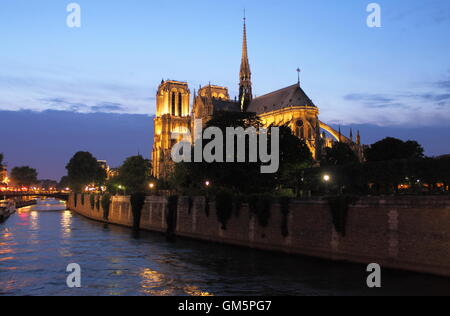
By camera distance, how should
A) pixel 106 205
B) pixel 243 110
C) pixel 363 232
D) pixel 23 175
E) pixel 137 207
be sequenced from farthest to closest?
pixel 23 175 < pixel 243 110 < pixel 106 205 < pixel 137 207 < pixel 363 232

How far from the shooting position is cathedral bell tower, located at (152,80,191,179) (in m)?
114

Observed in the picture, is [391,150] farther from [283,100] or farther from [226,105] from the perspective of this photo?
[226,105]

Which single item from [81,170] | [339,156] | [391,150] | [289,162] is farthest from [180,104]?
[289,162]

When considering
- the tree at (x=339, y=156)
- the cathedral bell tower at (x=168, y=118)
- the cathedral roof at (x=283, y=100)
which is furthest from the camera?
the cathedral bell tower at (x=168, y=118)

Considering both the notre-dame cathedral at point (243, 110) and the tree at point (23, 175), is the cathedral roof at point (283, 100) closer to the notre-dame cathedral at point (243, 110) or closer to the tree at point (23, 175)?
the notre-dame cathedral at point (243, 110)

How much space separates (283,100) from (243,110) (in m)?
17.4

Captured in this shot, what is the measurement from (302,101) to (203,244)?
49.3 metres

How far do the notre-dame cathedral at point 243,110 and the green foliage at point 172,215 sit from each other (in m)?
30.3

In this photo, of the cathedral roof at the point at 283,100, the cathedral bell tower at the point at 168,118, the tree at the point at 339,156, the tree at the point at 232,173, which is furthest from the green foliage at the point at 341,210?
the cathedral bell tower at the point at 168,118

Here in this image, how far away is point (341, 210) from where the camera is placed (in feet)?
91.6

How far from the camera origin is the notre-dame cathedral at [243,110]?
80562mm

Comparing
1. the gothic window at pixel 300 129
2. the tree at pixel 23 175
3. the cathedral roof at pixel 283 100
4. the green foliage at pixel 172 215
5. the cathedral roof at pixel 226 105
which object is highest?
the cathedral roof at pixel 226 105
